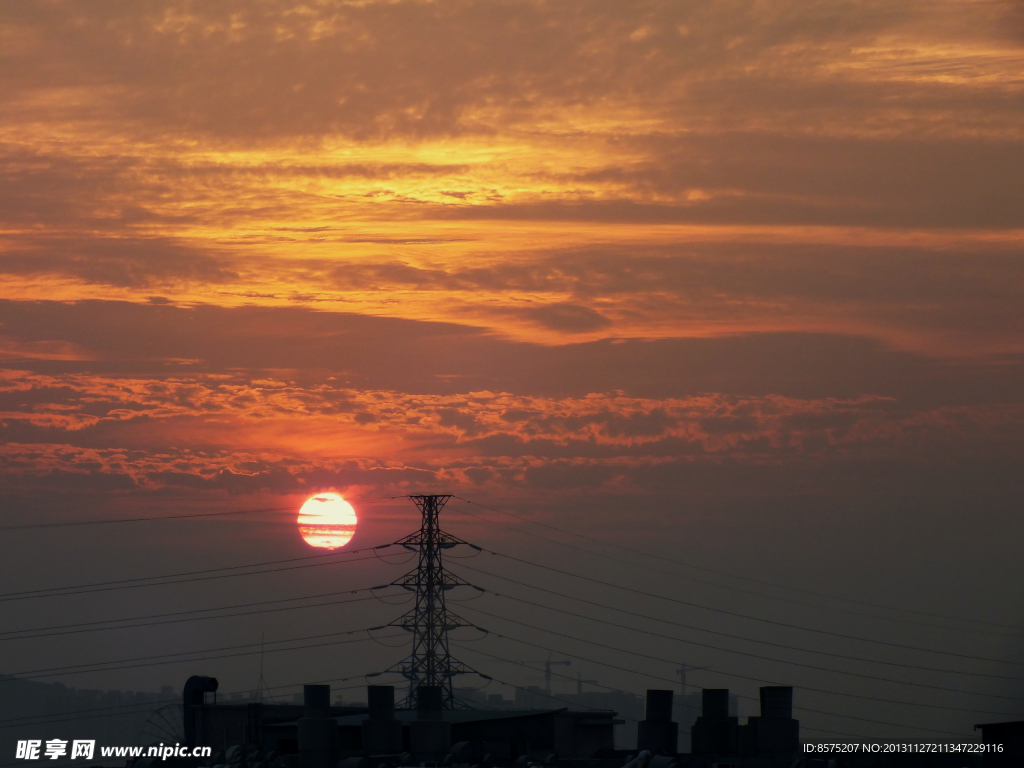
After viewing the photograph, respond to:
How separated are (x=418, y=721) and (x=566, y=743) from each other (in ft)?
46.1

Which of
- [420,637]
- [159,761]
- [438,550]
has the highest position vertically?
[438,550]

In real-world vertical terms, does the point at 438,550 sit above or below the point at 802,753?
above

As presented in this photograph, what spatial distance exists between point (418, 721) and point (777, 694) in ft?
67.6

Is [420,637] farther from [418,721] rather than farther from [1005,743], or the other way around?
[1005,743]

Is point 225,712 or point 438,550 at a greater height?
point 438,550

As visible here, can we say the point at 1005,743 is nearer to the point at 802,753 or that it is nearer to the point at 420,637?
Result: the point at 802,753

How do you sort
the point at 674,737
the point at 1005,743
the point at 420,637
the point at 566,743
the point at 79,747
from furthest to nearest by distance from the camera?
the point at 79,747 → the point at 420,637 → the point at 566,743 → the point at 674,737 → the point at 1005,743

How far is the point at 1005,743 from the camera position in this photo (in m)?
64.5

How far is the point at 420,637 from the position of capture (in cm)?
9356

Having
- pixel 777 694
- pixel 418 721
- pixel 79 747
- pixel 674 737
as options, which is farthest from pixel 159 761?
pixel 777 694

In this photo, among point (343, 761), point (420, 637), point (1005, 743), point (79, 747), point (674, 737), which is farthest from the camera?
point (79, 747)

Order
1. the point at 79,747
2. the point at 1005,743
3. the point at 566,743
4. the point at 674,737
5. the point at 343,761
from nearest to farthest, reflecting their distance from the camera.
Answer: the point at 1005,743 < the point at 343,761 < the point at 674,737 < the point at 566,743 < the point at 79,747

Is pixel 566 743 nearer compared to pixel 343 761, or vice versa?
pixel 343 761

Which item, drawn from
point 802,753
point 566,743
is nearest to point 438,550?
point 566,743
